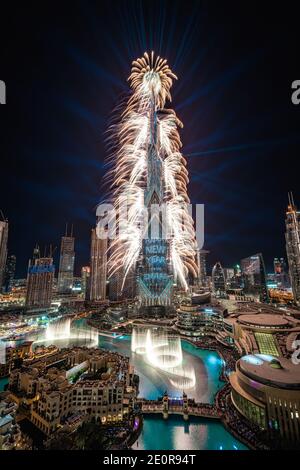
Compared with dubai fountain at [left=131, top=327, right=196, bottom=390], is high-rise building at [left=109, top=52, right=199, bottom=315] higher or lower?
higher

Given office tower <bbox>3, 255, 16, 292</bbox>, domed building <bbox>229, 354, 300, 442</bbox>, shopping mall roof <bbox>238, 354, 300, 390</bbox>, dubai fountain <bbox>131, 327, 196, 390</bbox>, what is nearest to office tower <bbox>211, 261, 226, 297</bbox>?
dubai fountain <bbox>131, 327, 196, 390</bbox>

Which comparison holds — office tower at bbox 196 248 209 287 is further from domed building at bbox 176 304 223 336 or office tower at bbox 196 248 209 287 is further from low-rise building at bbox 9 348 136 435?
low-rise building at bbox 9 348 136 435

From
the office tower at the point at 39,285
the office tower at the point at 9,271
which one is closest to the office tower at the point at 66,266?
the office tower at the point at 9,271

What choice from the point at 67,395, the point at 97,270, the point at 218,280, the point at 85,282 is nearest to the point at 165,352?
the point at 67,395

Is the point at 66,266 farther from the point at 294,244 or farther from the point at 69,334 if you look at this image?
the point at 294,244
